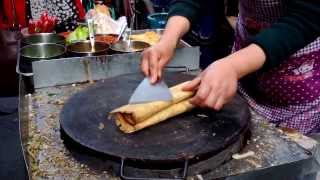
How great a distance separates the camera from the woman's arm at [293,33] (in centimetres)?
122

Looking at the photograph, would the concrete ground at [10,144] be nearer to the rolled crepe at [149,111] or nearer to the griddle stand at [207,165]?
the griddle stand at [207,165]

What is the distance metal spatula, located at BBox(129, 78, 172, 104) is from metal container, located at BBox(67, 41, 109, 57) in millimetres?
→ 858

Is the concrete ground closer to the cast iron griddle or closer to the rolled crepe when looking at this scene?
the cast iron griddle

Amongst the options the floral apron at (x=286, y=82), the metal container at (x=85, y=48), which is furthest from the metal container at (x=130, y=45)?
the floral apron at (x=286, y=82)

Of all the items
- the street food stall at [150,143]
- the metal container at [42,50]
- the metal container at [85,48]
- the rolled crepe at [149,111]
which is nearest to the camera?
the street food stall at [150,143]

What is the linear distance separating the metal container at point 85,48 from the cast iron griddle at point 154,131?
2.05 ft

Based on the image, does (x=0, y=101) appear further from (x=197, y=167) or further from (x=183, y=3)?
(x=197, y=167)

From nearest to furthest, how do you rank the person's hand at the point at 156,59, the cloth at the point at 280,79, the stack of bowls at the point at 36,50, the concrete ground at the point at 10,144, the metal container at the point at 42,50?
the person's hand at the point at 156,59, the cloth at the point at 280,79, the stack of bowls at the point at 36,50, the metal container at the point at 42,50, the concrete ground at the point at 10,144

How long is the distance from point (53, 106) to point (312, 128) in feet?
4.01

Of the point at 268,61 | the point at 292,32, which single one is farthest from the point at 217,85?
the point at 292,32

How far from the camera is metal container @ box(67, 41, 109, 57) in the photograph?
214cm

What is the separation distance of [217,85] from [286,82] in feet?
2.19

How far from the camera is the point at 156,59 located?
147 centimetres

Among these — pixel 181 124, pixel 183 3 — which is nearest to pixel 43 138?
pixel 181 124
